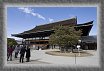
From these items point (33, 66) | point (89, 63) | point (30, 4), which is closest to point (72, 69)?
point (89, 63)

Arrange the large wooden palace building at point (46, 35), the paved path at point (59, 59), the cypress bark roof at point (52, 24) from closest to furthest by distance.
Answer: the paved path at point (59, 59), the cypress bark roof at point (52, 24), the large wooden palace building at point (46, 35)

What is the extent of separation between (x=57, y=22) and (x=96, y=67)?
116 inches

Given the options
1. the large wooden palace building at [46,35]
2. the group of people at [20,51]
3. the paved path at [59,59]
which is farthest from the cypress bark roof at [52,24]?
the paved path at [59,59]

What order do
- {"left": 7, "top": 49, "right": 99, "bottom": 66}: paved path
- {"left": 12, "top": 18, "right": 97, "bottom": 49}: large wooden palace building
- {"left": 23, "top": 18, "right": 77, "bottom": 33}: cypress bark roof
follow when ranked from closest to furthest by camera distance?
→ {"left": 7, "top": 49, "right": 99, "bottom": 66}: paved path < {"left": 23, "top": 18, "right": 77, "bottom": 33}: cypress bark roof < {"left": 12, "top": 18, "right": 97, "bottom": 49}: large wooden palace building

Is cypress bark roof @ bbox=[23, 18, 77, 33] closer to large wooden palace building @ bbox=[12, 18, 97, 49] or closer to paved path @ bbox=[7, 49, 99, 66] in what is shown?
large wooden palace building @ bbox=[12, 18, 97, 49]

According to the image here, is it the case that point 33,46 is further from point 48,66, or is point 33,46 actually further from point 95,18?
point 95,18

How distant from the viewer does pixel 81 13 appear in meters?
13.5

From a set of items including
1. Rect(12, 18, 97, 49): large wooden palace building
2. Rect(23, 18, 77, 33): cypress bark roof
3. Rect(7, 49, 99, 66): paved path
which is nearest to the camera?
Rect(7, 49, 99, 66): paved path

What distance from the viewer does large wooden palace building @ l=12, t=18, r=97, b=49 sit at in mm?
13781

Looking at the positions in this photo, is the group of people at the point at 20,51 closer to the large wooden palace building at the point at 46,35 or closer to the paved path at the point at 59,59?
the paved path at the point at 59,59

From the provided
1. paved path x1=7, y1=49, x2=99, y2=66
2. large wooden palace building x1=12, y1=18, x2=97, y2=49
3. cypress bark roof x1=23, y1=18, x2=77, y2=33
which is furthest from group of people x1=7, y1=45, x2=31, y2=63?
cypress bark roof x1=23, y1=18, x2=77, y2=33

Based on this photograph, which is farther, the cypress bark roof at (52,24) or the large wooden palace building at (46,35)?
the large wooden palace building at (46,35)

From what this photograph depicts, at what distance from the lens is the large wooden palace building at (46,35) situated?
13.8 m

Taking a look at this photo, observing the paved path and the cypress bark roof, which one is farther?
the cypress bark roof
